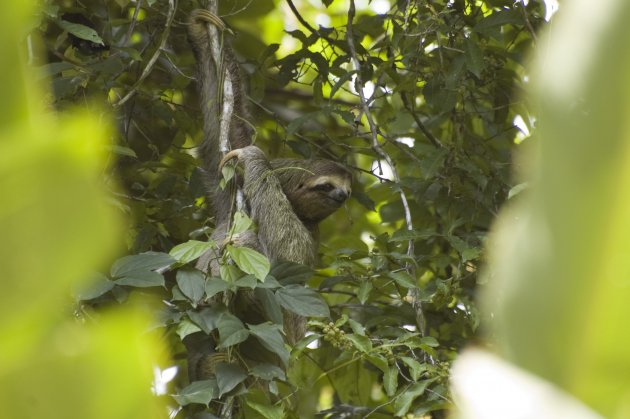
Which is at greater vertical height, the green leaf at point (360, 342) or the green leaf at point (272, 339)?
the green leaf at point (272, 339)

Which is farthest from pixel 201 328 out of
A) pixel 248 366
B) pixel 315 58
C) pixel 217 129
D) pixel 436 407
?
pixel 315 58

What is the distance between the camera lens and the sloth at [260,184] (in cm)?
592

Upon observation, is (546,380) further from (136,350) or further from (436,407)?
(436,407)

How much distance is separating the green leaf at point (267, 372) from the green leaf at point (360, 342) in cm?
46

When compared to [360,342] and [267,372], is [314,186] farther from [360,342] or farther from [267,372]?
[267,372]

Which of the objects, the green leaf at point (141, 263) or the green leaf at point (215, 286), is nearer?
the green leaf at point (215, 286)

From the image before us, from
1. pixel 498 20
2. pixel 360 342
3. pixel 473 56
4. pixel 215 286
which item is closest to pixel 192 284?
pixel 215 286

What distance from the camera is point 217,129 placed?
591cm

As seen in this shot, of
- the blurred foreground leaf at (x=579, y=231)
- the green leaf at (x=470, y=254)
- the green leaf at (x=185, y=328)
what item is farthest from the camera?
the green leaf at (x=470, y=254)

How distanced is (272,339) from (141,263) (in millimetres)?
724

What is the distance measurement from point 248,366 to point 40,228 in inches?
146

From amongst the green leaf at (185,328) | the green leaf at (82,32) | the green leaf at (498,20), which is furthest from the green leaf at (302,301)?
the green leaf at (498,20)

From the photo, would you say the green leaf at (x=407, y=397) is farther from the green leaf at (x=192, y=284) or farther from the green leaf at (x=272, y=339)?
the green leaf at (x=192, y=284)

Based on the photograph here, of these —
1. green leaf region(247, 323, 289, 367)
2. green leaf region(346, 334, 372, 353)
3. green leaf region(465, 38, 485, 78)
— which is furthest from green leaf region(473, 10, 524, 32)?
green leaf region(247, 323, 289, 367)
